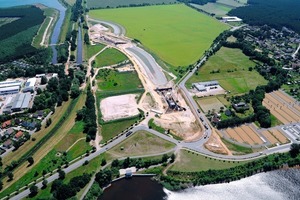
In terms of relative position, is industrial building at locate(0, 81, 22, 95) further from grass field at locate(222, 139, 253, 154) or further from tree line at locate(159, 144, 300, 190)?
grass field at locate(222, 139, 253, 154)

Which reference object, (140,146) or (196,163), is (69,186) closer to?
(140,146)

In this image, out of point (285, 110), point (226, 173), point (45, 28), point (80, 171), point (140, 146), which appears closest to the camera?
point (226, 173)

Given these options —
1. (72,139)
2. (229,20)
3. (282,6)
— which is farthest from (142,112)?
(282,6)

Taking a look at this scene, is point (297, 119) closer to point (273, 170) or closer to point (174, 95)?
point (273, 170)

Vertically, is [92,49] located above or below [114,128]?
above

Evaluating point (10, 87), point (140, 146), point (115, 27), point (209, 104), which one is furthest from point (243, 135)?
point (115, 27)
